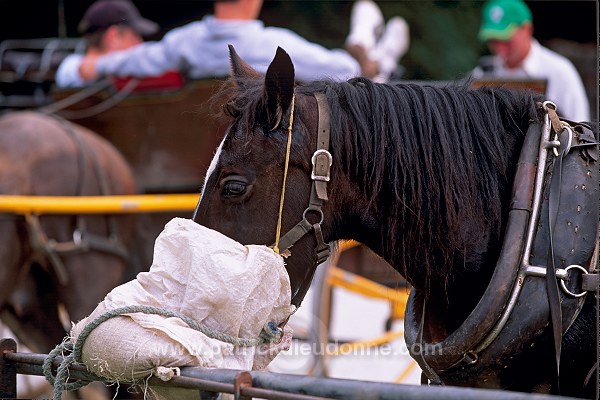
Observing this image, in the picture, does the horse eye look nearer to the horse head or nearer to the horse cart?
the horse head

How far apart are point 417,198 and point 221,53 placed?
2785 millimetres

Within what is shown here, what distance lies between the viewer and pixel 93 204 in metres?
3.78

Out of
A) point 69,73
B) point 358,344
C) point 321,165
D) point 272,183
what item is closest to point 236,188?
point 272,183

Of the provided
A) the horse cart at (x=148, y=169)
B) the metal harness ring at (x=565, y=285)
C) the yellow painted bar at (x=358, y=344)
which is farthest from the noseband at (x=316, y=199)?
the yellow painted bar at (x=358, y=344)

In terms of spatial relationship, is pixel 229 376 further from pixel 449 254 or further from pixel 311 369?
pixel 311 369

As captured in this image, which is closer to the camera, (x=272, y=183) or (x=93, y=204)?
(x=272, y=183)

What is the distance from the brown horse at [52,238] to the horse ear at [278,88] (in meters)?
2.23

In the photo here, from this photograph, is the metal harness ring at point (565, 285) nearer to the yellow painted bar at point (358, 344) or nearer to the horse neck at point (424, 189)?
the horse neck at point (424, 189)

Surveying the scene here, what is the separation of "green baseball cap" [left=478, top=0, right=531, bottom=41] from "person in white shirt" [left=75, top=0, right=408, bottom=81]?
29.7 inches

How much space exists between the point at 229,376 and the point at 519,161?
0.75 meters

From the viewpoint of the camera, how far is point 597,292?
1.62m

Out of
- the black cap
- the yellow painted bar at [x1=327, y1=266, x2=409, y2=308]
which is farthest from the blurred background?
the yellow painted bar at [x1=327, y1=266, x2=409, y2=308]

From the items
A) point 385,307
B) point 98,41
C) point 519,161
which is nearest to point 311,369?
point 385,307

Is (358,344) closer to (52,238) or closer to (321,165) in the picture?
(52,238)
